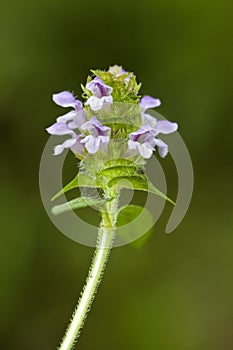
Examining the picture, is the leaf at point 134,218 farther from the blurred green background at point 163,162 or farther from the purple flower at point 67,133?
the blurred green background at point 163,162

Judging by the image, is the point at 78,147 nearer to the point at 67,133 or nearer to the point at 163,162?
the point at 67,133

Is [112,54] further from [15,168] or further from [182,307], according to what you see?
[182,307]

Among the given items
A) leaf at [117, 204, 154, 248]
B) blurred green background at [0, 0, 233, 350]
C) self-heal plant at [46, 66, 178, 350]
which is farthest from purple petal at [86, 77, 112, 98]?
blurred green background at [0, 0, 233, 350]

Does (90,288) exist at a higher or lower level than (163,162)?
lower

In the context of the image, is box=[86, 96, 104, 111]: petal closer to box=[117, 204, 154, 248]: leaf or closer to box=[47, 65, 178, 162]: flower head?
box=[47, 65, 178, 162]: flower head

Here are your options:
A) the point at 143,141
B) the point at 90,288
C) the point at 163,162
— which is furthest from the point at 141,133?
the point at 163,162

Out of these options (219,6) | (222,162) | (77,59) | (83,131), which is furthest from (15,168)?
(83,131)
